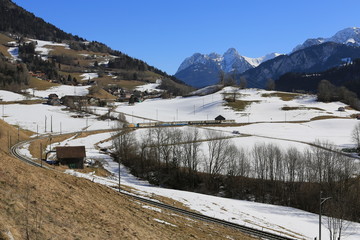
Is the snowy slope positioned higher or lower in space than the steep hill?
lower

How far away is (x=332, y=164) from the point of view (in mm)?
58875

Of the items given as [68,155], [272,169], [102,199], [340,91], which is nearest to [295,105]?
[340,91]

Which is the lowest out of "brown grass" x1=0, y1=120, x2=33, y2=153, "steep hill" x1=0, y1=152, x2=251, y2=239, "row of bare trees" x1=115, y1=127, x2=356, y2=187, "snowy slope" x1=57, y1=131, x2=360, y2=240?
"snowy slope" x1=57, y1=131, x2=360, y2=240

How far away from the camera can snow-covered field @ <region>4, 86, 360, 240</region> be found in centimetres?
4216

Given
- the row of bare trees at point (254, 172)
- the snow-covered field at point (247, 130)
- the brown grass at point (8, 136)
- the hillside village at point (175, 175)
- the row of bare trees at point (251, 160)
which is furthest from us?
the brown grass at point (8, 136)

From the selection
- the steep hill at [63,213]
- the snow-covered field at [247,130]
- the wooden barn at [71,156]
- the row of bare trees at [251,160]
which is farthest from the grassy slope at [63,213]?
the wooden barn at [71,156]

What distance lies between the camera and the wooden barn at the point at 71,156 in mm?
66562

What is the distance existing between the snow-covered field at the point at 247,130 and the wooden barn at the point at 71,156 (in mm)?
6486

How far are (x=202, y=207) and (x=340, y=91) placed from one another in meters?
176

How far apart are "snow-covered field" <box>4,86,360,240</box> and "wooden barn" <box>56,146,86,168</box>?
6486 mm

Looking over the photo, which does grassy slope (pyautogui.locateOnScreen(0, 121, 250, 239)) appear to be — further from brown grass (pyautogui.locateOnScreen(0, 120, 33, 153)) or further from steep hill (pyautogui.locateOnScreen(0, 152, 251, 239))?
brown grass (pyautogui.locateOnScreen(0, 120, 33, 153))

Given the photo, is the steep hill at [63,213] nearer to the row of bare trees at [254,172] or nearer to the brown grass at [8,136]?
the row of bare trees at [254,172]

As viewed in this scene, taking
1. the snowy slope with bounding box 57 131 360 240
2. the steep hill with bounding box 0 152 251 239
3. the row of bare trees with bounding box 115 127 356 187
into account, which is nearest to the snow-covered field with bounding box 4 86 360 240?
the snowy slope with bounding box 57 131 360 240

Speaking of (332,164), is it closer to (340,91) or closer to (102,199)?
(102,199)
